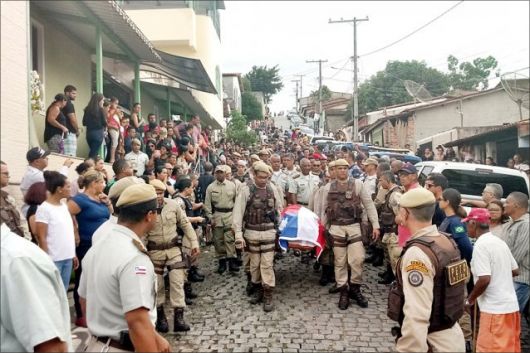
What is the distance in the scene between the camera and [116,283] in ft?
8.54

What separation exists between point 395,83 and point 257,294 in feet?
154

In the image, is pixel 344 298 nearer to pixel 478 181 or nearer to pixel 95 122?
pixel 478 181

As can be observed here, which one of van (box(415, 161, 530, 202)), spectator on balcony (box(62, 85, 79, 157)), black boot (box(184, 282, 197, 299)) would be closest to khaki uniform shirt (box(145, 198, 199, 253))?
black boot (box(184, 282, 197, 299))

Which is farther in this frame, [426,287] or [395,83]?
[395,83]

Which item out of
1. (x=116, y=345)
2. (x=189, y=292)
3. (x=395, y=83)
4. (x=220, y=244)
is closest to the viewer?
(x=116, y=345)

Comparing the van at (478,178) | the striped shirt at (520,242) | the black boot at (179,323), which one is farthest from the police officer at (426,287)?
the van at (478,178)

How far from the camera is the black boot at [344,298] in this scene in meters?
6.71

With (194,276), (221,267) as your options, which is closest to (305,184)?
(221,267)

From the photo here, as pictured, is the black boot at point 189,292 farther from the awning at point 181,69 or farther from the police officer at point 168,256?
the awning at point 181,69

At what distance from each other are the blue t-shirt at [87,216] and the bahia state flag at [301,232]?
2695 mm

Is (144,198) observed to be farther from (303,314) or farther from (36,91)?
(36,91)

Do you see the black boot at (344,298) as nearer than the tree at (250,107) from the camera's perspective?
Yes

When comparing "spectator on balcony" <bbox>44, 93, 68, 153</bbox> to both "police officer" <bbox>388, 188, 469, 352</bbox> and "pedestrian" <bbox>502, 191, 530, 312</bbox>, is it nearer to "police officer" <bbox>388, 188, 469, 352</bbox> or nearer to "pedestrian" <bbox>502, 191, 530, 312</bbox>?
"police officer" <bbox>388, 188, 469, 352</bbox>

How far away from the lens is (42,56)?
30.7 ft
